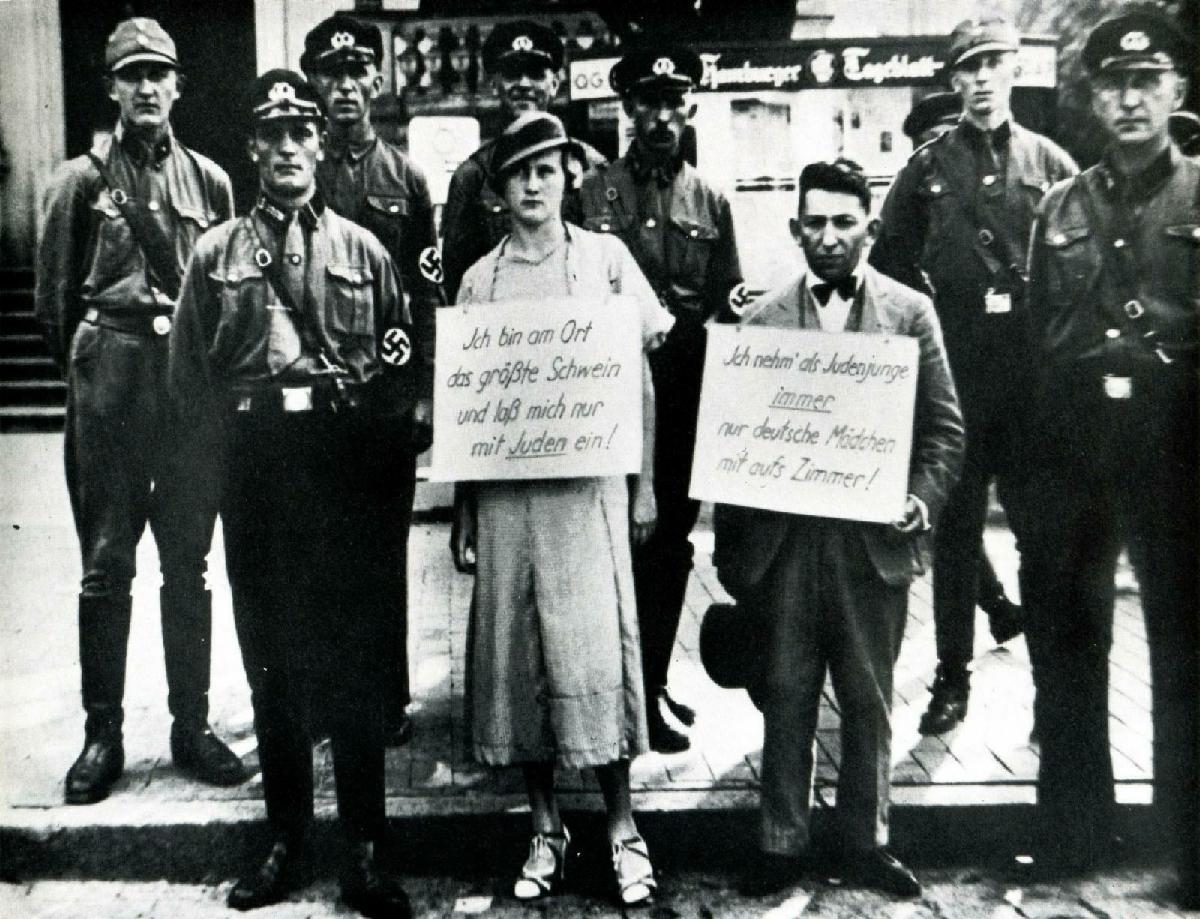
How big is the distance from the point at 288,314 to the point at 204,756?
153 cm

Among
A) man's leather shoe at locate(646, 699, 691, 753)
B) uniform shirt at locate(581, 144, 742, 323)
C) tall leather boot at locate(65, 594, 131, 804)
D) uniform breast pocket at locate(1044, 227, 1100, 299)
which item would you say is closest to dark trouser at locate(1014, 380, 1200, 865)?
uniform breast pocket at locate(1044, 227, 1100, 299)

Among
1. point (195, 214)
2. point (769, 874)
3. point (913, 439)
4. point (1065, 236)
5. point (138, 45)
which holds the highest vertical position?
point (138, 45)

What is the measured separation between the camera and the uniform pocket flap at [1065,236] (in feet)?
14.0

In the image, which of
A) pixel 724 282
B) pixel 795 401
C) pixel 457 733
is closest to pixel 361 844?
pixel 457 733

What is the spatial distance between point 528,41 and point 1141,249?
206 centimetres

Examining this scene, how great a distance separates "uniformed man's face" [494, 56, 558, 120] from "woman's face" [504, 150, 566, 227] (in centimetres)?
66

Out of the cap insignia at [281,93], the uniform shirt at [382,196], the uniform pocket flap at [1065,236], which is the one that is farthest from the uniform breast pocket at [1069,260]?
the cap insignia at [281,93]

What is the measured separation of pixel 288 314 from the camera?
402 centimetres

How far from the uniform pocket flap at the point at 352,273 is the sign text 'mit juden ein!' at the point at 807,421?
41.5 inches

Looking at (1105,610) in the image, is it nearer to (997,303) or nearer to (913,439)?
(913,439)

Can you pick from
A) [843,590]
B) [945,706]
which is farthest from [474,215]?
[945,706]

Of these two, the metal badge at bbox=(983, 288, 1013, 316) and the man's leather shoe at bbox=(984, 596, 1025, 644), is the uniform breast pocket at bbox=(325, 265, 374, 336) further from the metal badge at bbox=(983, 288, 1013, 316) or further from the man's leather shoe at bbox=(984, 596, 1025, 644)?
the man's leather shoe at bbox=(984, 596, 1025, 644)

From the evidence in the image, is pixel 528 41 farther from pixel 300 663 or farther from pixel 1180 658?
pixel 1180 658

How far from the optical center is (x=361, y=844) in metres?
3.99
